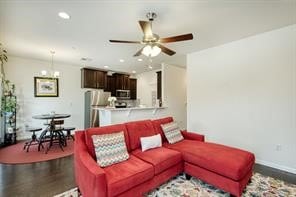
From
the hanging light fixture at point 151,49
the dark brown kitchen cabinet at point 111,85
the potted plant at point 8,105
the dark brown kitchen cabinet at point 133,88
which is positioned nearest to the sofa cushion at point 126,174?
the hanging light fixture at point 151,49

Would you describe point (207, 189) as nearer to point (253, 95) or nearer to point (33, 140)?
point (253, 95)

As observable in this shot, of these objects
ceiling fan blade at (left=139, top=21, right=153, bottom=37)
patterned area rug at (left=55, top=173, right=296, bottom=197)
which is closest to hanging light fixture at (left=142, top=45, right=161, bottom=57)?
ceiling fan blade at (left=139, top=21, right=153, bottom=37)

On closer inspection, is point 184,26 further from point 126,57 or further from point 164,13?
point 126,57

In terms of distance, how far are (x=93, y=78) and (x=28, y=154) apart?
370 cm

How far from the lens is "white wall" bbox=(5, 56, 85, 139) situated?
5469 millimetres

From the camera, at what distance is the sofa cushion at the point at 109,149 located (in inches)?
89.1

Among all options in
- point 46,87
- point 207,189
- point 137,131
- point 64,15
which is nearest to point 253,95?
point 207,189

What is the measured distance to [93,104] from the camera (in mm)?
6492

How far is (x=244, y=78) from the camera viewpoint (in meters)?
3.73

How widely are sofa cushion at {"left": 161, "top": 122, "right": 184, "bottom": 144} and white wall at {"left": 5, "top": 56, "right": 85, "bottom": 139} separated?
15.2ft

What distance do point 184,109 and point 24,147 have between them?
552cm

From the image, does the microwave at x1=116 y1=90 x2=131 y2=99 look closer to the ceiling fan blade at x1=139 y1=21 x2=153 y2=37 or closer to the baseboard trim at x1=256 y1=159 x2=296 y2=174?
the ceiling fan blade at x1=139 y1=21 x2=153 y2=37

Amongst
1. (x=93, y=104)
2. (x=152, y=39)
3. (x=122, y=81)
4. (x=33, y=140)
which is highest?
(x=152, y=39)

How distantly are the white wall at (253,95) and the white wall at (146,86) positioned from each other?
10.2 ft
